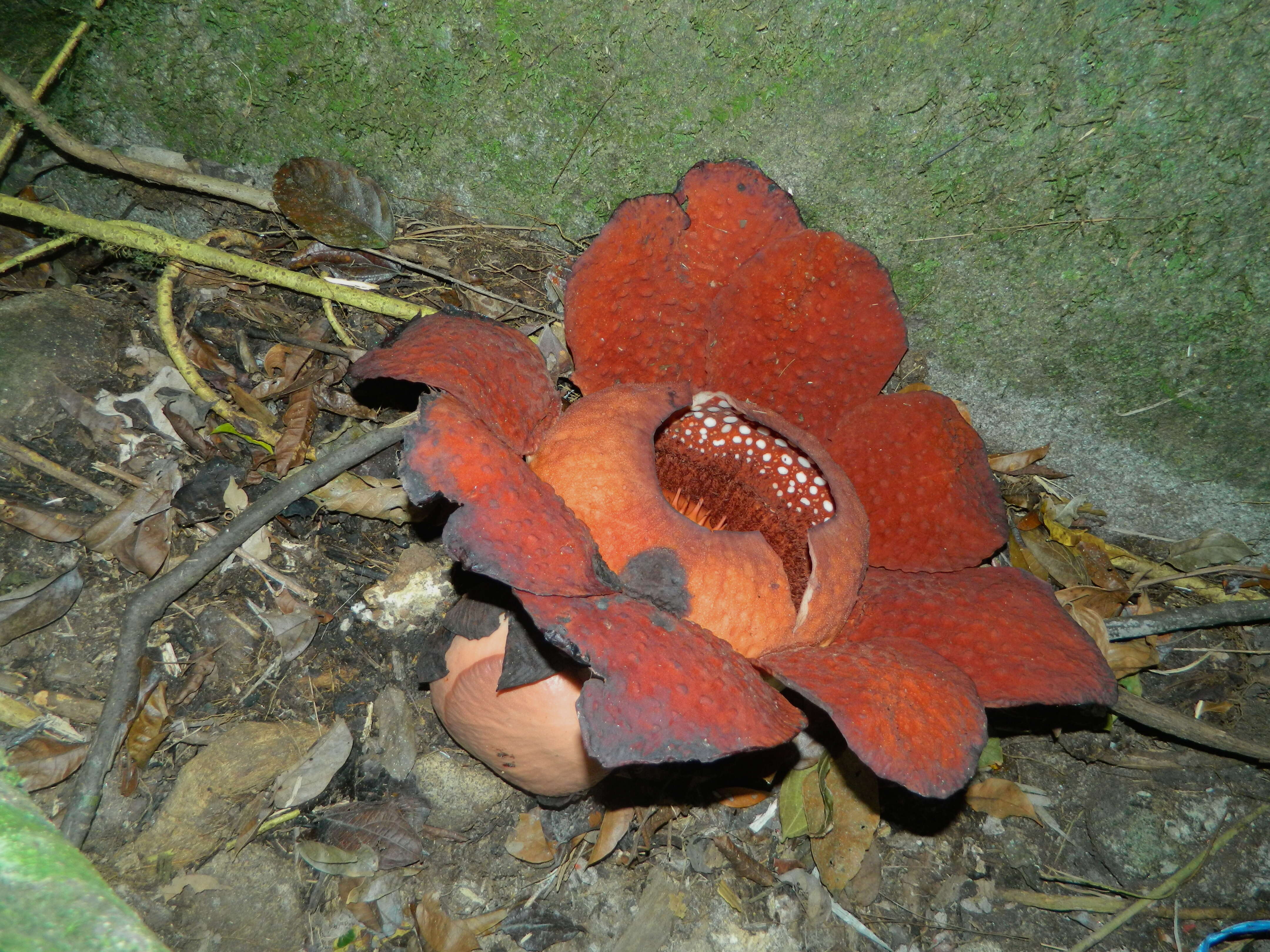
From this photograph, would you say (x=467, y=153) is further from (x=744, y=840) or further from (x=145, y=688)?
(x=744, y=840)

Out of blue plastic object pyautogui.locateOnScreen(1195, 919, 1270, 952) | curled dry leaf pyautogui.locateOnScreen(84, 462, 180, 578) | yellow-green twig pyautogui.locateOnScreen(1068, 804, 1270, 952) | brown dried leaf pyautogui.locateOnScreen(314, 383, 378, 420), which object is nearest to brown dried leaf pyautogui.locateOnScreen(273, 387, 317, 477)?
brown dried leaf pyautogui.locateOnScreen(314, 383, 378, 420)

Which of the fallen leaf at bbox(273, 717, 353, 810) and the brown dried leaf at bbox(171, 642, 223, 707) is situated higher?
the brown dried leaf at bbox(171, 642, 223, 707)

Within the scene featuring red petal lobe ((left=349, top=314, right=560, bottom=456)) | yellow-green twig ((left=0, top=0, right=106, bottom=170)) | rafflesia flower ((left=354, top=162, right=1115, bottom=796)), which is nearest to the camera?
rafflesia flower ((left=354, top=162, right=1115, bottom=796))

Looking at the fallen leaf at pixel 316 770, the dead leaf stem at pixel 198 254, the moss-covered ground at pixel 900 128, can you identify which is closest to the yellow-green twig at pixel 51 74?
the moss-covered ground at pixel 900 128

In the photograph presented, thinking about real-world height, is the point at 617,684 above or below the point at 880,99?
below

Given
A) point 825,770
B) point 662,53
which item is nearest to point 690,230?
point 662,53

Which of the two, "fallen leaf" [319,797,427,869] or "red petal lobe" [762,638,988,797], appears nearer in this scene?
"red petal lobe" [762,638,988,797]

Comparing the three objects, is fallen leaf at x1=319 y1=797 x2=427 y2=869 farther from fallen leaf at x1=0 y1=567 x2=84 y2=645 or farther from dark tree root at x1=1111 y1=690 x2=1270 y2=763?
dark tree root at x1=1111 y1=690 x2=1270 y2=763

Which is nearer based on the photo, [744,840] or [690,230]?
[690,230]
